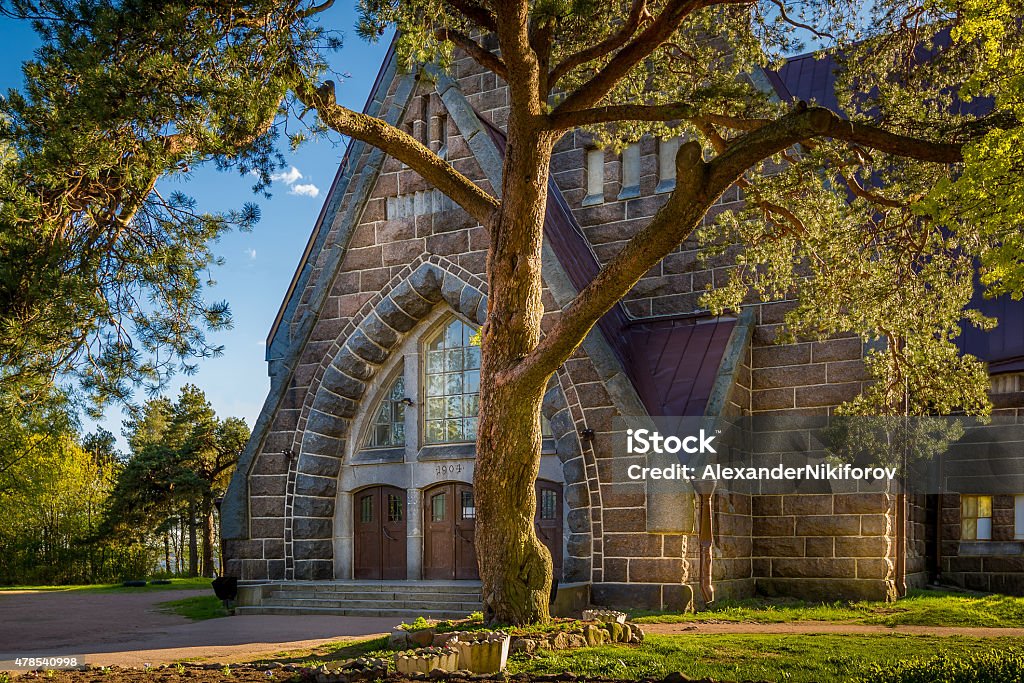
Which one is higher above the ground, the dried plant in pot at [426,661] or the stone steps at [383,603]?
the dried plant in pot at [426,661]

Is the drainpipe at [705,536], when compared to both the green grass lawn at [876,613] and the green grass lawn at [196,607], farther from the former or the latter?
the green grass lawn at [196,607]

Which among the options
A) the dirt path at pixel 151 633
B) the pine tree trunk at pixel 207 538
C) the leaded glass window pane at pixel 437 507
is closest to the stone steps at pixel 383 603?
the dirt path at pixel 151 633

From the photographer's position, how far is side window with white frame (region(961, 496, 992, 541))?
61.4ft

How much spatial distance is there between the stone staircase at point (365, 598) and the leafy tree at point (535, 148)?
17.0ft

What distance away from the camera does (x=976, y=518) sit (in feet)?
61.9

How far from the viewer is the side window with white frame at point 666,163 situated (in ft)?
62.5

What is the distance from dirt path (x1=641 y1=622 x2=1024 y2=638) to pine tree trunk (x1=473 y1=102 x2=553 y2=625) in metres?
2.35

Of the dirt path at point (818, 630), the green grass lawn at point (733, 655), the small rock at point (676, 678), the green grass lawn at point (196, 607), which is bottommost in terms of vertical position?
the green grass lawn at point (196, 607)

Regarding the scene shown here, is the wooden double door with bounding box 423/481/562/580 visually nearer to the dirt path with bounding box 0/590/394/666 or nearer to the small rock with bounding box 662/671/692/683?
the dirt path with bounding box 0/590/394/666

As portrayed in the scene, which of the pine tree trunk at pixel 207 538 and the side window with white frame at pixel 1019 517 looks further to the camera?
the pine tree trunk at pixel 207 538

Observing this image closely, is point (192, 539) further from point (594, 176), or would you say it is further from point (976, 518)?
point (976, 518)

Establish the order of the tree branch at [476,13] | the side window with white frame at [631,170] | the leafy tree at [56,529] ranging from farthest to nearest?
the leafy tree at [56,529], the side window with white frame at [631,170], the tree branch at [476,13]

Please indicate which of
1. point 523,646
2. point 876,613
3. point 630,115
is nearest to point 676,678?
point 523,646

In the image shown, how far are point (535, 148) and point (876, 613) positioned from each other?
842cm
